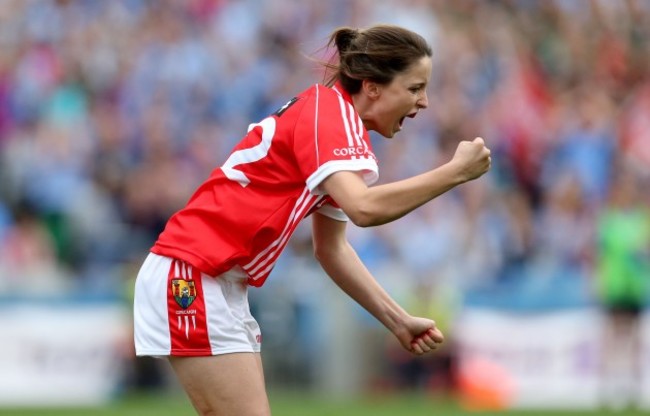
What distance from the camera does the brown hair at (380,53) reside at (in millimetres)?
5387

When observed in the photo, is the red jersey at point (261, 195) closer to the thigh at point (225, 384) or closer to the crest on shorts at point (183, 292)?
the crest on shorts at point (183, 292)

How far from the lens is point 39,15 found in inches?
658

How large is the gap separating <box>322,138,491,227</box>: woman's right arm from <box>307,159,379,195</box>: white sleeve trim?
0.36ft

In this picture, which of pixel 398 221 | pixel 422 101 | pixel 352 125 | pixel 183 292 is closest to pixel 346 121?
pixel 352 125

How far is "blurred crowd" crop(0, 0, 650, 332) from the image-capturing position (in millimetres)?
13516

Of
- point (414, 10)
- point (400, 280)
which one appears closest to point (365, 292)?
point (400, 280)

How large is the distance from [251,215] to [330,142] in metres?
0.50

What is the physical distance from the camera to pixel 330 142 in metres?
5.20

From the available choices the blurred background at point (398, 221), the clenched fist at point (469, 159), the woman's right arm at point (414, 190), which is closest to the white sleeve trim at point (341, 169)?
the woman's right arm at point (414, 190)

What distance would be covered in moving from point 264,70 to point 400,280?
12.1 feet

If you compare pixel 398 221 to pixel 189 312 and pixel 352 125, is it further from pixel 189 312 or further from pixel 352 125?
pixel 352 125

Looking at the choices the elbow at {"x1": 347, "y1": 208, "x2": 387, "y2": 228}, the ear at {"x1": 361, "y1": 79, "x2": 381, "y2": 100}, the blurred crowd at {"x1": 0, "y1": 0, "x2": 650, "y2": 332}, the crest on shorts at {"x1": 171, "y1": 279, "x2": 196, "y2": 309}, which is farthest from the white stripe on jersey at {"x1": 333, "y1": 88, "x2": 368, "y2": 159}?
the blurred crowd at {"x1": 0, "y1": 0, "x2": 650, "y2": 332}

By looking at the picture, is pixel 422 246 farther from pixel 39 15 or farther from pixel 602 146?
pixel 39 15

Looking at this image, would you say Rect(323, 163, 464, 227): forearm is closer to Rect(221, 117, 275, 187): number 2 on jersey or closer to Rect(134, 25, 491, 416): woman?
Rect(134, 25, 491, 416): woman
